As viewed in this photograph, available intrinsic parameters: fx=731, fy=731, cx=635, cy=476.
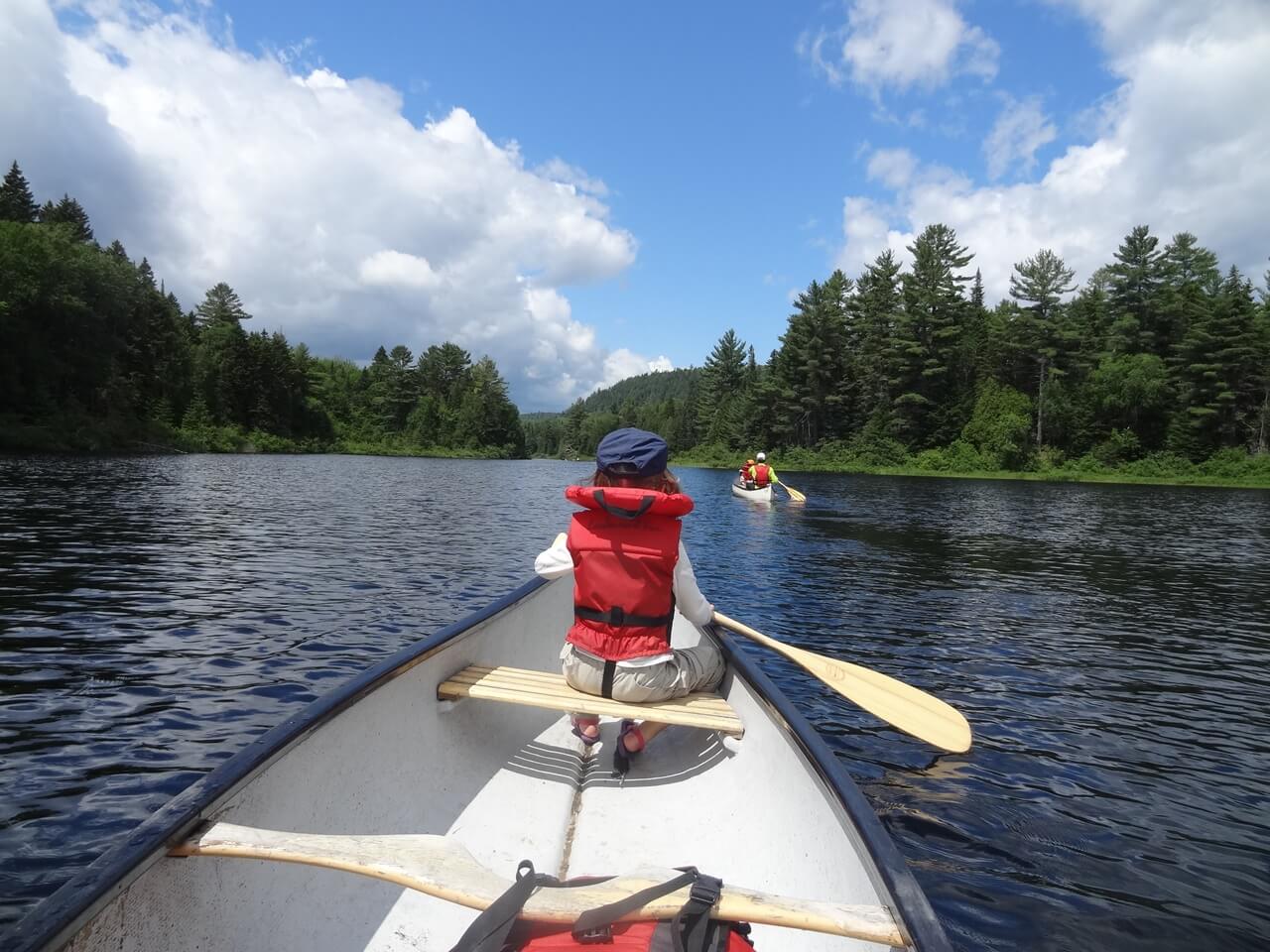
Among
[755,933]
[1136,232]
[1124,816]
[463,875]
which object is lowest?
[1124,816]

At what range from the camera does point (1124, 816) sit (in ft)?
15.5

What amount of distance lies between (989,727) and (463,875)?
5.31m

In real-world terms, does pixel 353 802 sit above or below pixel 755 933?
above

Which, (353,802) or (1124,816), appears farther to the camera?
(1124,816)

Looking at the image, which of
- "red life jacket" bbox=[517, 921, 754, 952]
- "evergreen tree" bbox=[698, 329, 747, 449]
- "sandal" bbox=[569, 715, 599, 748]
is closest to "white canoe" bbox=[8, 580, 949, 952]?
"sandal" bbox=[569, 715, 599, 748]

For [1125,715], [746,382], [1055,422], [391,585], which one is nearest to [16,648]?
[391,585]

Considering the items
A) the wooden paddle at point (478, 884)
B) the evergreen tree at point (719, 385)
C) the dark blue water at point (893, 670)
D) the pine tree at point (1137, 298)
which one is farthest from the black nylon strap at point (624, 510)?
the evergreen tree at point (719, 385)

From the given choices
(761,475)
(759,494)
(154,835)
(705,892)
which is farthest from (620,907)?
(761,475)

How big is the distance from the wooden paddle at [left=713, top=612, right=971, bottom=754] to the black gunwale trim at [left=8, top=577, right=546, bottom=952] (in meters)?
2.93

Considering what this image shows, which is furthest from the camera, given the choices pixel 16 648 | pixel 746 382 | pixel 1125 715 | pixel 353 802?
pixel 746 382

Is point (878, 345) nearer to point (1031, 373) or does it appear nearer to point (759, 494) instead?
point (1031, 373)

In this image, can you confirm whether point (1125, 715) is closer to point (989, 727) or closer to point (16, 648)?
point (989, 727)

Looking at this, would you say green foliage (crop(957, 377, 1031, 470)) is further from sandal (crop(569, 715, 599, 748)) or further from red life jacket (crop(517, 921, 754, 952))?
red life jacket (crop(517, 921, 754, 952))

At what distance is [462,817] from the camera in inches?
147
